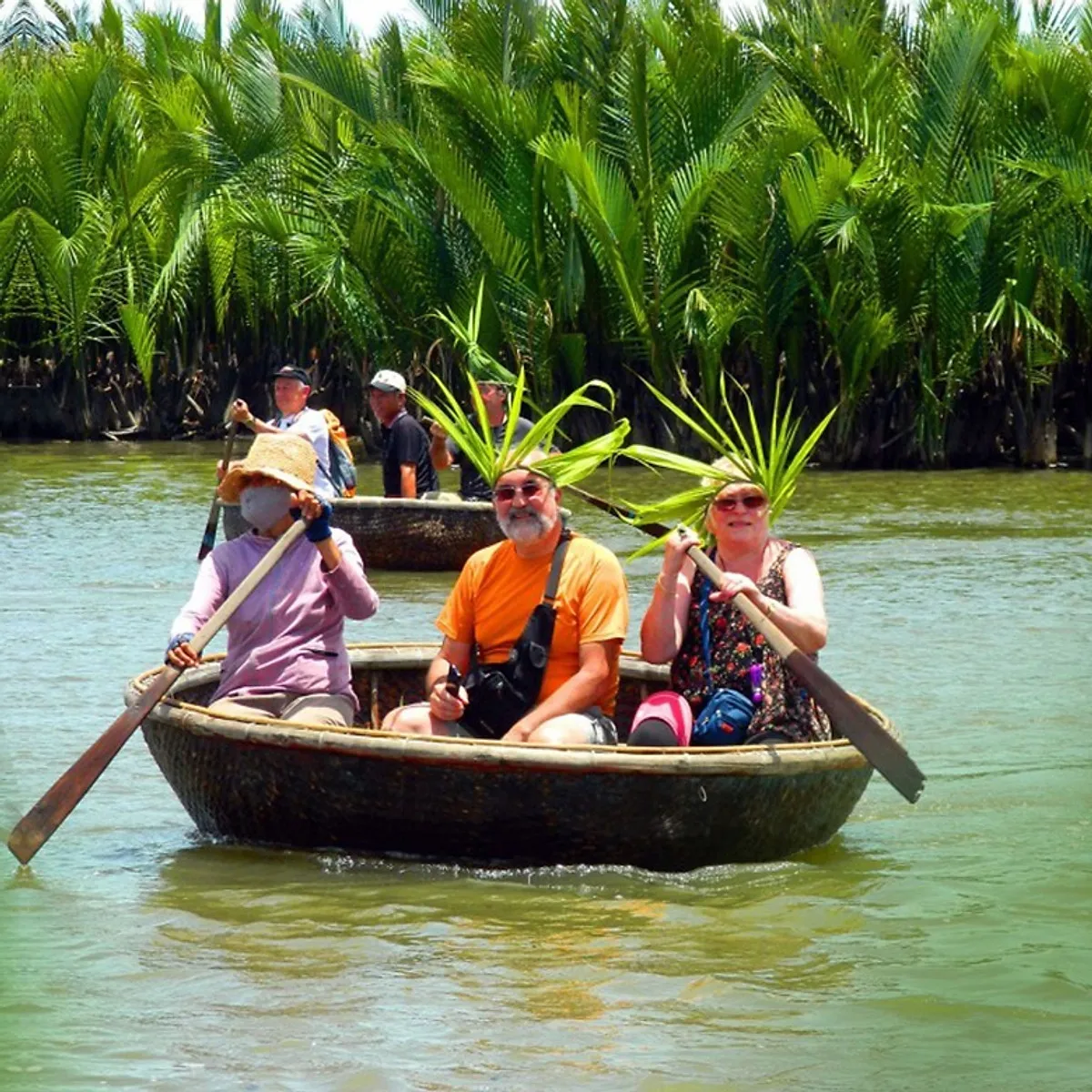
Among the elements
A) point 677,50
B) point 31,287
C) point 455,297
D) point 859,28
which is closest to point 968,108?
point 859,28

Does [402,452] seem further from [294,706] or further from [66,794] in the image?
[66,794]

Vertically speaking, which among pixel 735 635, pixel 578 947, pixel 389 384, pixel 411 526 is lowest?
pixel 578 947

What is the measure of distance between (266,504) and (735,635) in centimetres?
135

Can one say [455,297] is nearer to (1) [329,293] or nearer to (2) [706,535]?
(1) [329,293]

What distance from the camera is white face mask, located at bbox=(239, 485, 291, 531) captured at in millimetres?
6840

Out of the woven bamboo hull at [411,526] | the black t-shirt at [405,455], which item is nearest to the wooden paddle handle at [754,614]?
the woven bamboo hull at [411,526]

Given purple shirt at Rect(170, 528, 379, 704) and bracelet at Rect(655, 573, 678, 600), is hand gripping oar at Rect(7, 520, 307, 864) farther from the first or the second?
bracelet at Rect(655, 573, 678, 600)

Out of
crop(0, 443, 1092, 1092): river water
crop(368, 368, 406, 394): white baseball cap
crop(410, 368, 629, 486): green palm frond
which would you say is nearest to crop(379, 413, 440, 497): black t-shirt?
crop(368, 368, 406, 394): white baseball cap

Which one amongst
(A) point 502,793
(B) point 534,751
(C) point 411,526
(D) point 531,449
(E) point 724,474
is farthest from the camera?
(C) point 411,526

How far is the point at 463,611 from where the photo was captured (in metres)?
6.98

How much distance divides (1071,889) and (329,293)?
16050 millimetres

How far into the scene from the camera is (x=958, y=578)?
1386 centimetres

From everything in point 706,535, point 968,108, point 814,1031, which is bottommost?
point 814,1031

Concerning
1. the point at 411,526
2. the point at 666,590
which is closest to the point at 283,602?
the point at 666,590
